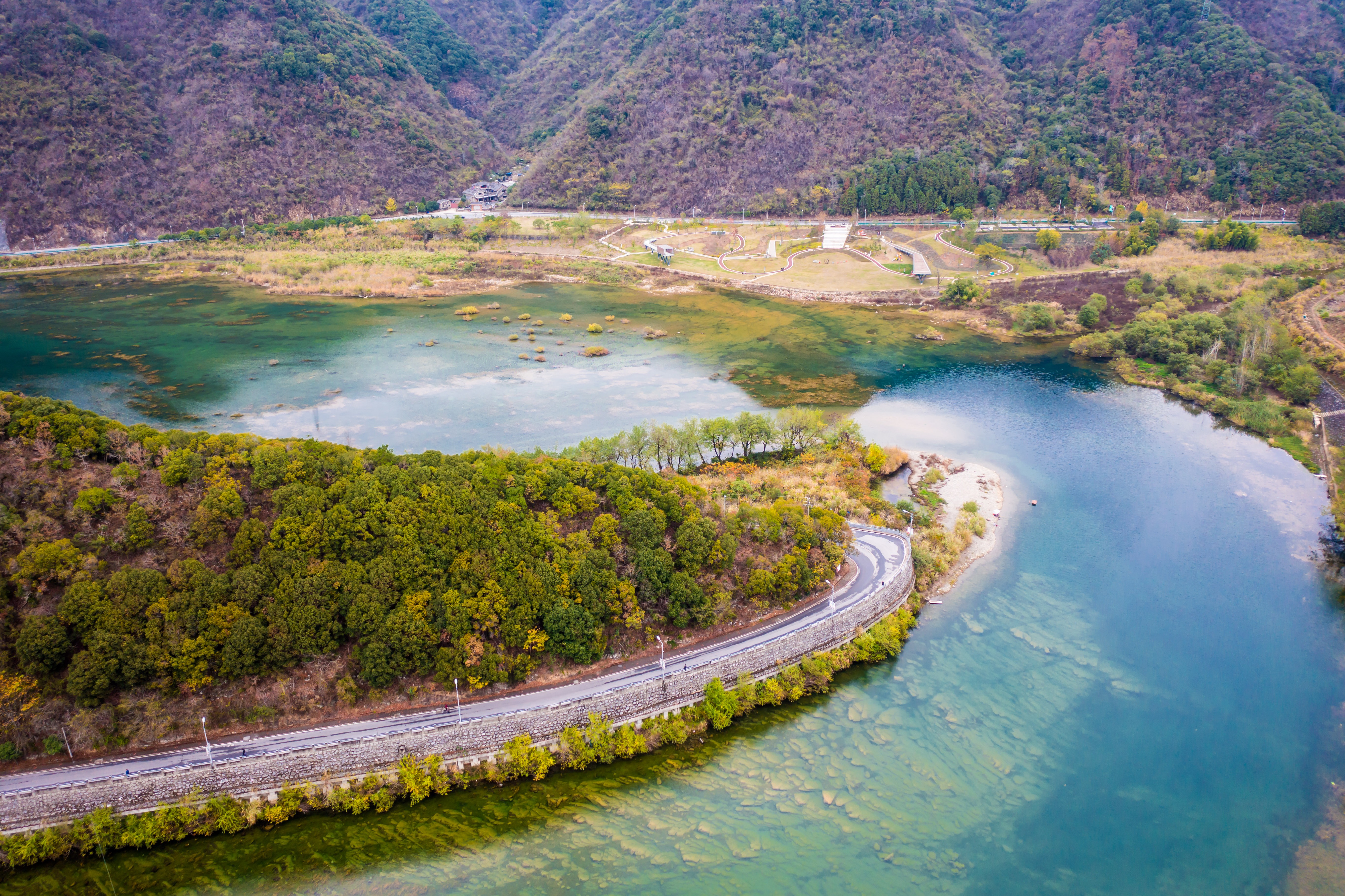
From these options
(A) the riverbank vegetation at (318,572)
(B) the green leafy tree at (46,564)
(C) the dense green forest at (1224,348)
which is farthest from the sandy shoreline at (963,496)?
(B) the green leafy tree at (46,564)

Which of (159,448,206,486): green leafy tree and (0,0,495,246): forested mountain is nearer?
(159,448,206,486): green leafy tree

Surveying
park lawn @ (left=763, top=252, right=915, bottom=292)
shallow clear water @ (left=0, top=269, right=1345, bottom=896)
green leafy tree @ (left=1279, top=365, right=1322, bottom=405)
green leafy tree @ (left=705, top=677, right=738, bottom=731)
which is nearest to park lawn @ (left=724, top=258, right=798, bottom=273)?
park lawn @ (left=763, top=252, right=915, bottom=292)

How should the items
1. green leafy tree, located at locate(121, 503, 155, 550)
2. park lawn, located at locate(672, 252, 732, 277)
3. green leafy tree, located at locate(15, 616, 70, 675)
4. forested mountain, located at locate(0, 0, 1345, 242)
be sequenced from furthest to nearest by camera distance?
forested mountain, located at locate(0, 0, 1345, 242), park lawn, located at locate(672, 252, 732, 277), green leafy tree, located at locate(121, 503, 155, 550), green leafy tree, located at locate(15, 616, 70, 675)

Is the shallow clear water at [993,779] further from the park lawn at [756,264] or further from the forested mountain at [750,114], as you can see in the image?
the forested mountain at [750,114]

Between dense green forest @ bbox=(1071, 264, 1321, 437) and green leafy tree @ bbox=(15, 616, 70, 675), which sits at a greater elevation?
dense green forest @ bbox=(1071, 264, 1321, 437)

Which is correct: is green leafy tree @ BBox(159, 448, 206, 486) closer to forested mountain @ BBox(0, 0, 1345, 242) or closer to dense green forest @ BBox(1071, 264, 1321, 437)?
dense green forest @ BBox(1071, 264, 1321, 437)

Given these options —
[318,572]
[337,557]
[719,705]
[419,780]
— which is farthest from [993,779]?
[318,572]
